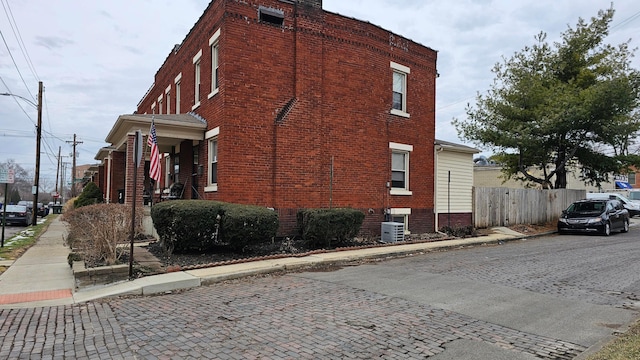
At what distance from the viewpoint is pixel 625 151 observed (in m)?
23.9

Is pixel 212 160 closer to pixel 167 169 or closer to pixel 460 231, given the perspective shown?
pixel 167 169

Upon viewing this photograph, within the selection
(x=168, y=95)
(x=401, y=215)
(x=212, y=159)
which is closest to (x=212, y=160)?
(x=212, y=159)

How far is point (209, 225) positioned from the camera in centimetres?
1105

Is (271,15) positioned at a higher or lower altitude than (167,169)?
higher

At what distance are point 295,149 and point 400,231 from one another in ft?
15.5

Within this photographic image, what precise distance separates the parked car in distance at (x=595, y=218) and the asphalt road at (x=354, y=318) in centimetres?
1105

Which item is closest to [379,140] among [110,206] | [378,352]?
[110,206]

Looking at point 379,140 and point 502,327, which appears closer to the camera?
point 502,327

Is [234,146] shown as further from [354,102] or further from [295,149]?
[354,102]

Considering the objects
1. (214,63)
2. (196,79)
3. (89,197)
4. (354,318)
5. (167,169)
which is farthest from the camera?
(89,197)

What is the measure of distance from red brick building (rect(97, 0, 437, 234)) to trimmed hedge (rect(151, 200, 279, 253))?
204 cm

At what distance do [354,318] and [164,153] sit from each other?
17.2 m

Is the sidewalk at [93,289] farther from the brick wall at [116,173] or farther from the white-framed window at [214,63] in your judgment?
the brick wall at [116,173]

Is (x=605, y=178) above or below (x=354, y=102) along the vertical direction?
below
